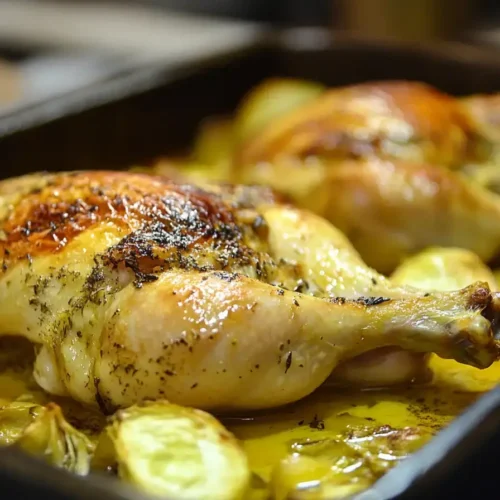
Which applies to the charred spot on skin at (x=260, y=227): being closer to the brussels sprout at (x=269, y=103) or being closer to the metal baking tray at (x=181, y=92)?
the metal baking tray at (x=181, y=92)

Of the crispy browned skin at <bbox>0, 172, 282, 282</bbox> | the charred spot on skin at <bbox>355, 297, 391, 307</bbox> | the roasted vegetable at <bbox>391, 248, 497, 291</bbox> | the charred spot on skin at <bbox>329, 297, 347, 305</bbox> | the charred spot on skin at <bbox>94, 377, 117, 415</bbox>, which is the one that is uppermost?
the crispy browned skin at <bbox>0, 172, 282, 282</bbox>

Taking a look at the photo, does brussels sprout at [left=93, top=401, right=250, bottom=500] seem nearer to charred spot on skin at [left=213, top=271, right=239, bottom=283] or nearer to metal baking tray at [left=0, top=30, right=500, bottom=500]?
charred spot on skin at [left=213, top=271, right=239, bottom=283]

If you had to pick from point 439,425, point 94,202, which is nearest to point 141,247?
point 94,202

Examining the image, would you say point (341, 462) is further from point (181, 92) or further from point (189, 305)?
point (181, 92)

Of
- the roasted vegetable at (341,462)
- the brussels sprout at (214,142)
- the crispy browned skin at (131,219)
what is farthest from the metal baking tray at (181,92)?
the roasted vegetable at (341,462)

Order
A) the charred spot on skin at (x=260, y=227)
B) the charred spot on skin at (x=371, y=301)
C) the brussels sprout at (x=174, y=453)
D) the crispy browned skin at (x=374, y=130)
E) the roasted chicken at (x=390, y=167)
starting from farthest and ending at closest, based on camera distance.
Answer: the crispy browned skin at (x=374, y=130), the roasted chicken at (x=390, y=167), the charred spot on skin at (x=260, y=227), the charred spot on skin at (x=371, y=301), the brussels sprout at (x=174, y=453)

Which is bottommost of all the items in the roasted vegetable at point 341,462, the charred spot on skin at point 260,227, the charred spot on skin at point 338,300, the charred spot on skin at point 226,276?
the roasted vegetable at point 341,462

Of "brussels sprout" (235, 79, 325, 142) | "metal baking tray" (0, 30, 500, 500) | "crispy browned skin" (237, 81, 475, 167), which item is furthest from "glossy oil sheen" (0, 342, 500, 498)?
"brussels sprout" (235, 79, 325, 142)

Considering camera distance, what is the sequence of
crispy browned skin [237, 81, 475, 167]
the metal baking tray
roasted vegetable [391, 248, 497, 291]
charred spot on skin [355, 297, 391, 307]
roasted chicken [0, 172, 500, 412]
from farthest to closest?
the metal baking tray < crispy browned skin [237, 81, 475, 167] < roasted vegetable [391, 248, 497, 291] < charred spot on skin [355, 297, 391, 307] < roasted chicken [0, 172, 500, 412]
